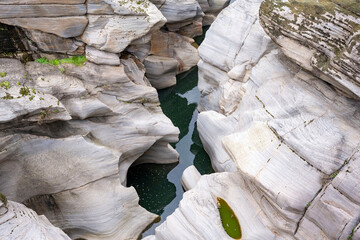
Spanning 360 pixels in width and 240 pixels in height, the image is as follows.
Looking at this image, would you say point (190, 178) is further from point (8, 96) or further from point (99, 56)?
point (8, 96)

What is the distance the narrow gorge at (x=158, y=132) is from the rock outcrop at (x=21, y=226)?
0.09ft

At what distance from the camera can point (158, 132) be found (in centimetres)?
1159

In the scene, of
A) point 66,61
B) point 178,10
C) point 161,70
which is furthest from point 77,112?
point 178,10

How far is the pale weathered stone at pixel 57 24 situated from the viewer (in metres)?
9.95

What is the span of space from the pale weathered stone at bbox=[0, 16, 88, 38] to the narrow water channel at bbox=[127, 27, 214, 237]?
16.5ft

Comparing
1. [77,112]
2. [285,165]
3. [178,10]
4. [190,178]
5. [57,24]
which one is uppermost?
[57,24]

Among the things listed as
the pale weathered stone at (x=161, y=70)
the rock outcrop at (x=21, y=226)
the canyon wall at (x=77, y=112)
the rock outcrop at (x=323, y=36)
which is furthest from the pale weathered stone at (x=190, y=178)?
the pale weathered stone at (x=161, y=70)

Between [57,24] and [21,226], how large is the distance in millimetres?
5797

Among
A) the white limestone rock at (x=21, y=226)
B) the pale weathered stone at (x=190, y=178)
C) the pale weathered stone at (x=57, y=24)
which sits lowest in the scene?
the pale weathered stone at (x=190, y=178)

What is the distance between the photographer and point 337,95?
886 cm

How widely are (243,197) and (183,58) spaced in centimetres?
995

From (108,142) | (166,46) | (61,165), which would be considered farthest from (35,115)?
(166,46)

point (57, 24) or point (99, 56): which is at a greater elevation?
point (57, 24)

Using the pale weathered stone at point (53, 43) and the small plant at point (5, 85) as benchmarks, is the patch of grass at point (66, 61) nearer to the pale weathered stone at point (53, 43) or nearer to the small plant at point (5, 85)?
the pale weathered stone at point (53, 43)
